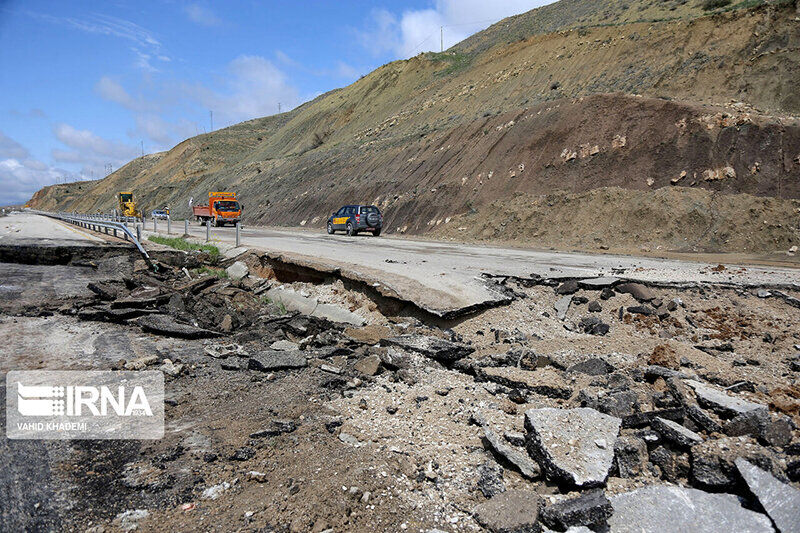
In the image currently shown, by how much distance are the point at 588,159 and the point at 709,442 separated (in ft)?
63.1

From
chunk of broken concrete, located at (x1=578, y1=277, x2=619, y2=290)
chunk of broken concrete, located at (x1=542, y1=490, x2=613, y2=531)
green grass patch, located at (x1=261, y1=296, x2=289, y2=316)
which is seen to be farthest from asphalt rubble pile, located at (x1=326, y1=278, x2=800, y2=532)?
green grass patch, located at (x1=261, y1=296, x2=289, y2=316)

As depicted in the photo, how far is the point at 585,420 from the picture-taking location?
3744 millimetres

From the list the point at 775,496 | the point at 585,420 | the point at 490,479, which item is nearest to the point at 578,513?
the point at 490,479

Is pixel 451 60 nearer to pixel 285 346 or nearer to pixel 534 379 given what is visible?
pixel 285 346

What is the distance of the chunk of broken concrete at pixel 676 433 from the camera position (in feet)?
11.5

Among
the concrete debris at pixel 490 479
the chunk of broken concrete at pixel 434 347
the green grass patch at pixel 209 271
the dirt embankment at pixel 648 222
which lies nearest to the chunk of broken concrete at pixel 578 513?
the concrete debris at pixel 490 479

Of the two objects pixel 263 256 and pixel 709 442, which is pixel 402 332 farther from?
pixel 263 256

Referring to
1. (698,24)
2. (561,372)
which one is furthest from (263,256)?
(698,24)

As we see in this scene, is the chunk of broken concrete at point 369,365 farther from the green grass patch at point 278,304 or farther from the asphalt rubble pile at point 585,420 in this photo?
the green grass patch at point 278,304

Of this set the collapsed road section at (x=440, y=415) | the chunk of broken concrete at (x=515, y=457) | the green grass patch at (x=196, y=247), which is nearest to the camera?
the collapsed road section at (x=440, y=415)

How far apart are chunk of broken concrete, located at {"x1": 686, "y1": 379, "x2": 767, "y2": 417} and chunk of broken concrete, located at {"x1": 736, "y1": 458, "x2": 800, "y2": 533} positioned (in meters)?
0.90

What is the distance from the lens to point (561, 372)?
5.15m

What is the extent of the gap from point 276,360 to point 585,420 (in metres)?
3.53

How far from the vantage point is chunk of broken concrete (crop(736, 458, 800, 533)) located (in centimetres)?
269
